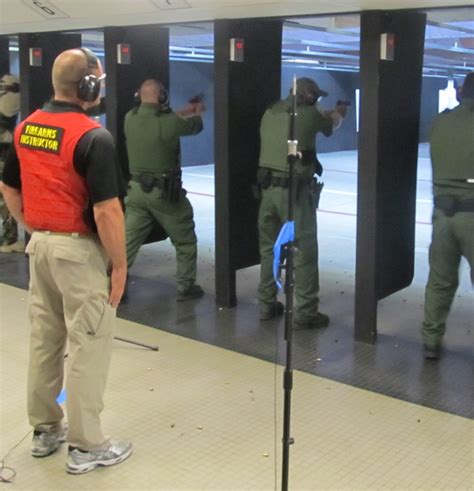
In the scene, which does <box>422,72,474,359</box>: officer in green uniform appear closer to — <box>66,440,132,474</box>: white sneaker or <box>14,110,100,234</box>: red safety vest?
<box>66,440,132,474</box>: white sneaker

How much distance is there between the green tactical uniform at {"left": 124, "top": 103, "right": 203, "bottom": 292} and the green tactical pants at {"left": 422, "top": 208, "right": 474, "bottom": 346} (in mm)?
1747

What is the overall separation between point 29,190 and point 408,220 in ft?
8.32

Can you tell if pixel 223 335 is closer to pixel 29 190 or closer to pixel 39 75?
pixel 29 190

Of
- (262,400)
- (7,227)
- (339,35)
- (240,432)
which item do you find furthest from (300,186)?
(7,227)

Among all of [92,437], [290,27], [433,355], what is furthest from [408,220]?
[92,437]

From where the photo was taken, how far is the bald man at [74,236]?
244cm

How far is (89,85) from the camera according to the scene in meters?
2.49

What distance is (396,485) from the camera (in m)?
2.56

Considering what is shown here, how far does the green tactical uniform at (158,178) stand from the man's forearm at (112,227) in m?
2.23

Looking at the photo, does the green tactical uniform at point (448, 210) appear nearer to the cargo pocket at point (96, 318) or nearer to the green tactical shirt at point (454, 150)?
the green tactical shirt at point (454, 150)

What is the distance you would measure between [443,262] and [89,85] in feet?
7.03

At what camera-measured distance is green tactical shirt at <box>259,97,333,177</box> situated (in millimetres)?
4188

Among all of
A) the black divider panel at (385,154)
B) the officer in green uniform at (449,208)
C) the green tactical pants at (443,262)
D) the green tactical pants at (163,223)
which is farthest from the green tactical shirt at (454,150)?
the green tactical pants at (163,223)

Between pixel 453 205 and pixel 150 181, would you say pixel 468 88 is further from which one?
pixel 150 181
